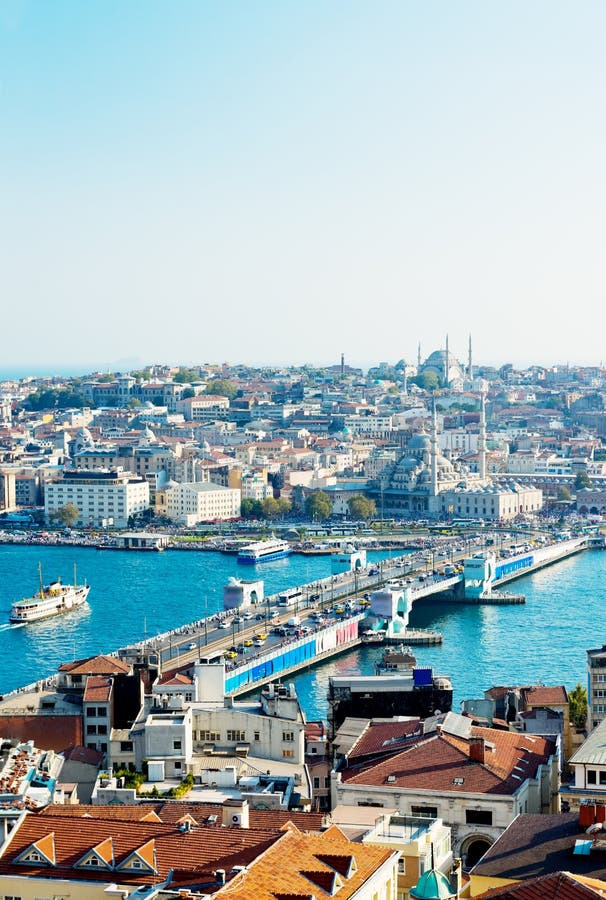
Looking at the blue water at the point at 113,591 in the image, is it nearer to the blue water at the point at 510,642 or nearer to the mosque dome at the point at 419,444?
the blue water at the point at 510,642

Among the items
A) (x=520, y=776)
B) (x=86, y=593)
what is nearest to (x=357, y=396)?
(x=86, y=593)

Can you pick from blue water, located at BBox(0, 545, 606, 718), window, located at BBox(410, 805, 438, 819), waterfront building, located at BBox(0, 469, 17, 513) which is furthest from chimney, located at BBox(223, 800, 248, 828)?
waterfront building, located at BBox(0, 469, 17, 513)

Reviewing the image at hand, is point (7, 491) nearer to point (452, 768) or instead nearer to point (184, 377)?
point (184, 377)

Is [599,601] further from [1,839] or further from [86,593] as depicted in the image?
[1,839]

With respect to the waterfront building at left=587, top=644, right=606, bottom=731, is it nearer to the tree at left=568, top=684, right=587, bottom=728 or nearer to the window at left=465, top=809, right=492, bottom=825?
the tree at left=568, top=684, right=587, bottom=728

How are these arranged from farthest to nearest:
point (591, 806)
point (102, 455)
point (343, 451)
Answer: point (343, 451)
point (102, 455)
point (591, 806)
